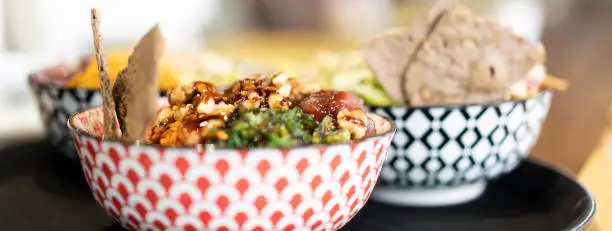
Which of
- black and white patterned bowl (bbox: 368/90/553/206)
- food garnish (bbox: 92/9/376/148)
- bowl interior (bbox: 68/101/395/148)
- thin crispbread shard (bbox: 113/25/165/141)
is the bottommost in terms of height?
black and white patterned bowl (bbox: 368/90/553/206)

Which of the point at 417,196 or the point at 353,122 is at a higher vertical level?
the point at 353,122

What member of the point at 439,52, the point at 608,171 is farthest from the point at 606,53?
the point at 439,52

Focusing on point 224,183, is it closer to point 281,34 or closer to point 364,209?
point 364,209

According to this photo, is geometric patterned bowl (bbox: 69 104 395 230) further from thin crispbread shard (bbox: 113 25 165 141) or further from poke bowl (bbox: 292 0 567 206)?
poke bowl (bbox: 292 0 567 206)

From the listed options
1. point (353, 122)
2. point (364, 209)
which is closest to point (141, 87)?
point (353, 122)

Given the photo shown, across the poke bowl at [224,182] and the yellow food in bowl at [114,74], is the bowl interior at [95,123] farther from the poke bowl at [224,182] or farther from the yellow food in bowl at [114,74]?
the yellow food in bowl at [114,74]

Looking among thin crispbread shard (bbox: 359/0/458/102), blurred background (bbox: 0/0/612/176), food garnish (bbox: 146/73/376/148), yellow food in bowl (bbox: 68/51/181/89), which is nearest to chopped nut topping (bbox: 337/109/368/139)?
food garnish (bbox: 146/73/376/148)
